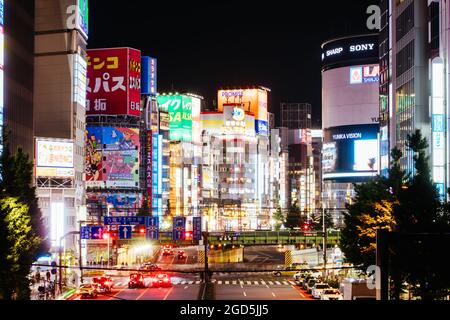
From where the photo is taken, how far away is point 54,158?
273 feet

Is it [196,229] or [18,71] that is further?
[18,71]

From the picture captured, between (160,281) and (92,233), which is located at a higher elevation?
(92,233)

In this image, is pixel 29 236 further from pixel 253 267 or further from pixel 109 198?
pixel 109 198

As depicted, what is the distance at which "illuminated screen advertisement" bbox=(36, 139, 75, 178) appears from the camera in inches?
3201

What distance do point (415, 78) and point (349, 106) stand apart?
84.1 metres

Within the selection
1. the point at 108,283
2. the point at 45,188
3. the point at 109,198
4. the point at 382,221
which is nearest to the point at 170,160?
the point at 109,198

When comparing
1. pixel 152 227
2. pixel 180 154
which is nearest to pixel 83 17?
pixel 152 227

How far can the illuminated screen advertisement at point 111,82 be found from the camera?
127938 mm

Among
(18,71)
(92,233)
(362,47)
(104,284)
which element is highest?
(362,47)

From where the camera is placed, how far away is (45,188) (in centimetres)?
8538

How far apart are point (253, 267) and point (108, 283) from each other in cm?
3950

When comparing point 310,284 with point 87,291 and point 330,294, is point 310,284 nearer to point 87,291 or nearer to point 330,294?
point 330,294

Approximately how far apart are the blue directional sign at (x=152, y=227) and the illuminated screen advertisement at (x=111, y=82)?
57.4 meters

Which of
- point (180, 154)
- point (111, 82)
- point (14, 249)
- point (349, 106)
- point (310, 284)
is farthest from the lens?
point (180, 154)
